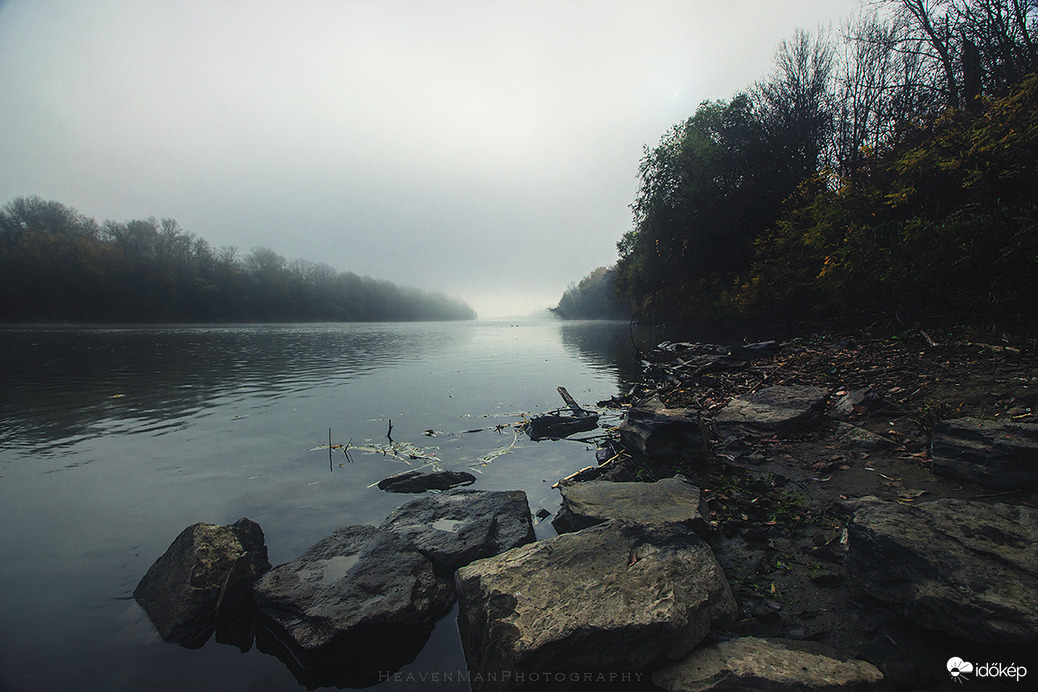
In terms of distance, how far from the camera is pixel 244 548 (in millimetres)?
4039

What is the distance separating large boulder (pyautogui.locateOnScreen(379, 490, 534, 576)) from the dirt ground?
75.7 inches

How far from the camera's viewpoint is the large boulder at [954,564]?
2.33 metres

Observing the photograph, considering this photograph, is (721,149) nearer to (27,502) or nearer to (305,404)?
(305,404)

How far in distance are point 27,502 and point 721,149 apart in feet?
131

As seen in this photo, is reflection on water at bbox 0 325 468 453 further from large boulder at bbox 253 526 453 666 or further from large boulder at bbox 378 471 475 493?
large boulder at bbox 253 526 453 666

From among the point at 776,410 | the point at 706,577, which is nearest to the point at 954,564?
the point at 706,577

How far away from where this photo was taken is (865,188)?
610 inches

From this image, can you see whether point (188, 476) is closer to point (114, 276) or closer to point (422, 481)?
point (422, 481)

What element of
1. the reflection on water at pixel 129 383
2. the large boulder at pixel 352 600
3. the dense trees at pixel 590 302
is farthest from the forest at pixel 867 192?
the dense trees at pixel 590 302

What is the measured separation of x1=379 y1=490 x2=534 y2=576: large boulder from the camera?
4.18 m

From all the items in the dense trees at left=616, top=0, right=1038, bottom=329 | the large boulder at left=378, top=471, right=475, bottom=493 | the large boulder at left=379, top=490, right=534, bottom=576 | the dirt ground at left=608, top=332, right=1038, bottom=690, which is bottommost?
the large boulder at left=378, top=471, right=475, bottom=493

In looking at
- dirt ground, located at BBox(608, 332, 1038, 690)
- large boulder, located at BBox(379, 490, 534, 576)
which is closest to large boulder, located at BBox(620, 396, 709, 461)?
dirt ground, located at BBox(608, 332, 1038, 690)

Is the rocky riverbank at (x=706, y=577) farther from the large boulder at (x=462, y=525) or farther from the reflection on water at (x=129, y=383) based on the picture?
the reflection on water at (x=129, y=383)
